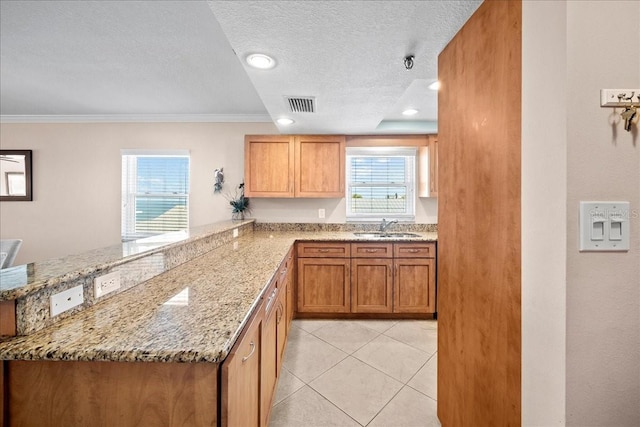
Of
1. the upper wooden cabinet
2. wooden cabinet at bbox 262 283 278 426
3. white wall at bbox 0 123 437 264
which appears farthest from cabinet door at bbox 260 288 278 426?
white wall at bbox 0 123 437 264

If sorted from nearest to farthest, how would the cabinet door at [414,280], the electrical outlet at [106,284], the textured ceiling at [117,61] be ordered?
the electrical outlet at [106,284]
the textured ceiling at [117,61]
the cabinet door at [414,280]

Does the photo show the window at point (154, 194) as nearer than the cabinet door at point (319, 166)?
No

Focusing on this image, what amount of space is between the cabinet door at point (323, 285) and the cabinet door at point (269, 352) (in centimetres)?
123

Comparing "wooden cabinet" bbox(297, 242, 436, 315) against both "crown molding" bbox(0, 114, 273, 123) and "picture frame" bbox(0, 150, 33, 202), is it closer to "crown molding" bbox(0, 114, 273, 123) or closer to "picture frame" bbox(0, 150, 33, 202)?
"crown molding" bbox(0, 114, 273, 123)

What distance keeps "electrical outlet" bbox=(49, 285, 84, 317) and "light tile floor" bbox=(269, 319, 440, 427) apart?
4.16 ft

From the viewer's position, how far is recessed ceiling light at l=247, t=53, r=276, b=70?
1563 mm

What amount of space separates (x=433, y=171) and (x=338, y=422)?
2827 mm

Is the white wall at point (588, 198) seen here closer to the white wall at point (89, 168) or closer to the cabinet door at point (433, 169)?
the cabinet door at point (433, 169)

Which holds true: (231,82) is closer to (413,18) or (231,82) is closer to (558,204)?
(413,18)

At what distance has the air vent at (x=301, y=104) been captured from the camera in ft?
7.19

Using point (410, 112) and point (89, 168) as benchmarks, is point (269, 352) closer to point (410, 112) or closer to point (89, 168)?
point (410, 112)

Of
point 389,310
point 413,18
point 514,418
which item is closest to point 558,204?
point 514,418

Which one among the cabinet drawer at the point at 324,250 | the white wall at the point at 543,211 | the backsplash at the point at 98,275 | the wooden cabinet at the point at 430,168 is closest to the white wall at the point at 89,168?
the cabinet drawer at the point at 324,250

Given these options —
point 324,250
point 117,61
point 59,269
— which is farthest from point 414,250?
point 117,61
